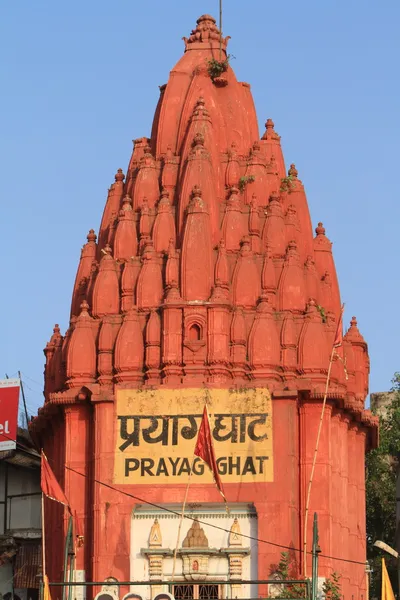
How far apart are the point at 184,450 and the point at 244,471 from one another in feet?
5.15

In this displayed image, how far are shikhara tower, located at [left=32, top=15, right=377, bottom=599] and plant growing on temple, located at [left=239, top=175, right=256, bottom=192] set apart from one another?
5 centimetres

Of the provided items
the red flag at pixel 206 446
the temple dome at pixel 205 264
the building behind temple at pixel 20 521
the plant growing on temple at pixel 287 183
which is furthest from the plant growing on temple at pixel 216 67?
the building behind temple at pixel 20 521

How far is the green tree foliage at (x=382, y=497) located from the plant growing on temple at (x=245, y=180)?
46.6ft

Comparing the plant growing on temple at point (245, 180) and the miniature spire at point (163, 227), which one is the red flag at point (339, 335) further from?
the plant growing on temple at point (245, 180)

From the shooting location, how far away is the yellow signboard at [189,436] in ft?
137

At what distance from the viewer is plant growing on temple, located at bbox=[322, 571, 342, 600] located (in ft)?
134

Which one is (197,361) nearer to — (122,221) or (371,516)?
(122,221)

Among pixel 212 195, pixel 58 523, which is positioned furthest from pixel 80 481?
pixel 212 195

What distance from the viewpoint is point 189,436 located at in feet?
138

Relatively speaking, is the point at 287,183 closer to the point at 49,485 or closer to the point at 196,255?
the point at 196,255

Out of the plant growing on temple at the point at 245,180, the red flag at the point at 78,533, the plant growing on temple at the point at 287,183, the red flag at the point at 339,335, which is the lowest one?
the red flag at the point at 78,533

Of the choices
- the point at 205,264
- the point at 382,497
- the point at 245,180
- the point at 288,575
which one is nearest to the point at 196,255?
the point at 205,264

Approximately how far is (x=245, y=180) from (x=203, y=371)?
6.33m

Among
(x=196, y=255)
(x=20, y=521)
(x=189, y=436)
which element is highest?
(x=196, y=255)
